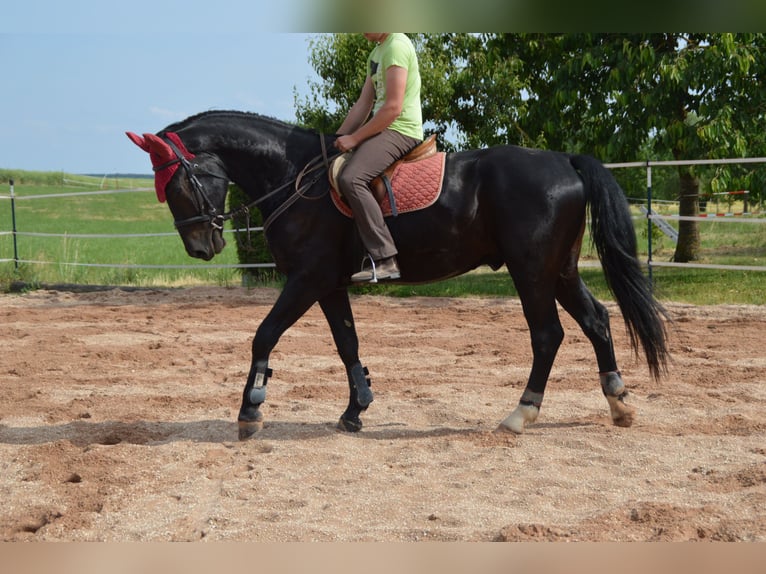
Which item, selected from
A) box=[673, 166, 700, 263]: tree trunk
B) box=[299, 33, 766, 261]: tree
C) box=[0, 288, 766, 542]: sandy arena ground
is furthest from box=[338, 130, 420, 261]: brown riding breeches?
box=[673, 166, 700, 263]: tree trunk

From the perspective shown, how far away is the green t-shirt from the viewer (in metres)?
4.36

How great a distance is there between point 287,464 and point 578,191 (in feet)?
7.65

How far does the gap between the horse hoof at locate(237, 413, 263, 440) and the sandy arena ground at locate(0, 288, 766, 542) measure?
61 mm

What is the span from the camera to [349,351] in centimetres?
509

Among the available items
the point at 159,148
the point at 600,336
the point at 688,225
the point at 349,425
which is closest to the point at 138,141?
the point at 159,148

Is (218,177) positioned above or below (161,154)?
below

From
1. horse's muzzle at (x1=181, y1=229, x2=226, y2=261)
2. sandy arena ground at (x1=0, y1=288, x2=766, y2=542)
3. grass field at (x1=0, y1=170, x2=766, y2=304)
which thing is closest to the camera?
sandy arena ground at (x1=0, y1=288, x2=766, y2=542)

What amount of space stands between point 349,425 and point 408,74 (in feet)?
7.20

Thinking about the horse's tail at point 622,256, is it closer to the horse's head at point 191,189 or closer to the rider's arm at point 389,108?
the rider's arm at point 389,108

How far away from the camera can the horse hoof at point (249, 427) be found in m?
4.73

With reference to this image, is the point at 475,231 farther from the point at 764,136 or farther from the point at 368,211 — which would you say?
the point at 764,136

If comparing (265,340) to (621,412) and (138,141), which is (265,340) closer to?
(138,141)

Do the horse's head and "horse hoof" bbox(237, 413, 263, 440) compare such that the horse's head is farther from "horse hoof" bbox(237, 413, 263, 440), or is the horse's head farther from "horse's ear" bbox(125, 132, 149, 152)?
"horse hoof" bbox(237, 413, 263, 440)

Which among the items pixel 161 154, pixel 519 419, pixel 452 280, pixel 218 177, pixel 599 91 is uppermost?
pixel 599 91
